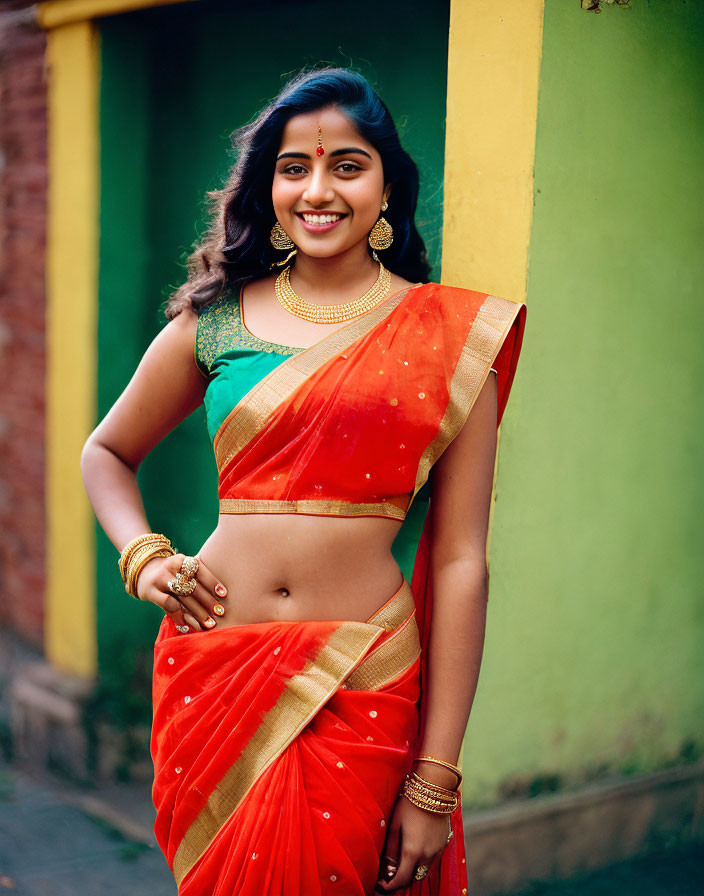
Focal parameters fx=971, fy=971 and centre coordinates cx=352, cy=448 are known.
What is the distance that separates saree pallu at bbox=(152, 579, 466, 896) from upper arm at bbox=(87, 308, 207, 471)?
1.69 ft

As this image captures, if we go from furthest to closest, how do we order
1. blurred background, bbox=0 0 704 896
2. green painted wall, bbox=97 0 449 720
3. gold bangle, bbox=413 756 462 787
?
1. green painted wall, bbox=97 0 449 720
2. blurred background, bbox=0 0 704 896
3. gold bangle, bbox=413 756 462 787

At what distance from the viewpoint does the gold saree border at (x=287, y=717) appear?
1.84m

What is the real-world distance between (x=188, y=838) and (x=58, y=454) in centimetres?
217

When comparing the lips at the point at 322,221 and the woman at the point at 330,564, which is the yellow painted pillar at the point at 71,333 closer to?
the woman at the point at 330,564

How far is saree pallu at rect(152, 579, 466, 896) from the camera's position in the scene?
1.78 meters

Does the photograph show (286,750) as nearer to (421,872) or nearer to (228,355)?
(421,872)

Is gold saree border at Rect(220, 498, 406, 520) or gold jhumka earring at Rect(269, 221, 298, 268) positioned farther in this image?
gold jhumka earring at Rect(269, 221, 298, 268)

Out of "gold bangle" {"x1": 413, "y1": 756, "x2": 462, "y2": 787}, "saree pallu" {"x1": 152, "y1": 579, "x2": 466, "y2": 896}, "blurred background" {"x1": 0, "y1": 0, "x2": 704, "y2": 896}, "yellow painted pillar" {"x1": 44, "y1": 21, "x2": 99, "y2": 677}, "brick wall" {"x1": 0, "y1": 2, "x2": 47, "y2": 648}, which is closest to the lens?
"saree pallu" {"x1": 152, "y1": 579, "x2": 466, "y2": 896}

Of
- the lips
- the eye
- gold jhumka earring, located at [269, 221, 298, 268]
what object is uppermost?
the eye

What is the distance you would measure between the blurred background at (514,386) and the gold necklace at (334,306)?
0.47 m

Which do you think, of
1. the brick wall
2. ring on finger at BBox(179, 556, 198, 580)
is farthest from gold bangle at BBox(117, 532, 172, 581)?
the brick wall

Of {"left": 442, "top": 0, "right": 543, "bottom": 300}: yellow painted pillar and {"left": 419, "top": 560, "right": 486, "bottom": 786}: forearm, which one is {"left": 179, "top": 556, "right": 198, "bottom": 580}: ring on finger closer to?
{"left": 419, "top": 560, "right": 486, "bottom": 786}: forearm

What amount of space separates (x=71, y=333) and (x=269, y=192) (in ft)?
5.97

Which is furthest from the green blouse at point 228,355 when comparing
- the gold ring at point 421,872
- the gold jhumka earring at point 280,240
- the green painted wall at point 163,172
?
the green painted wall at point 163,172
